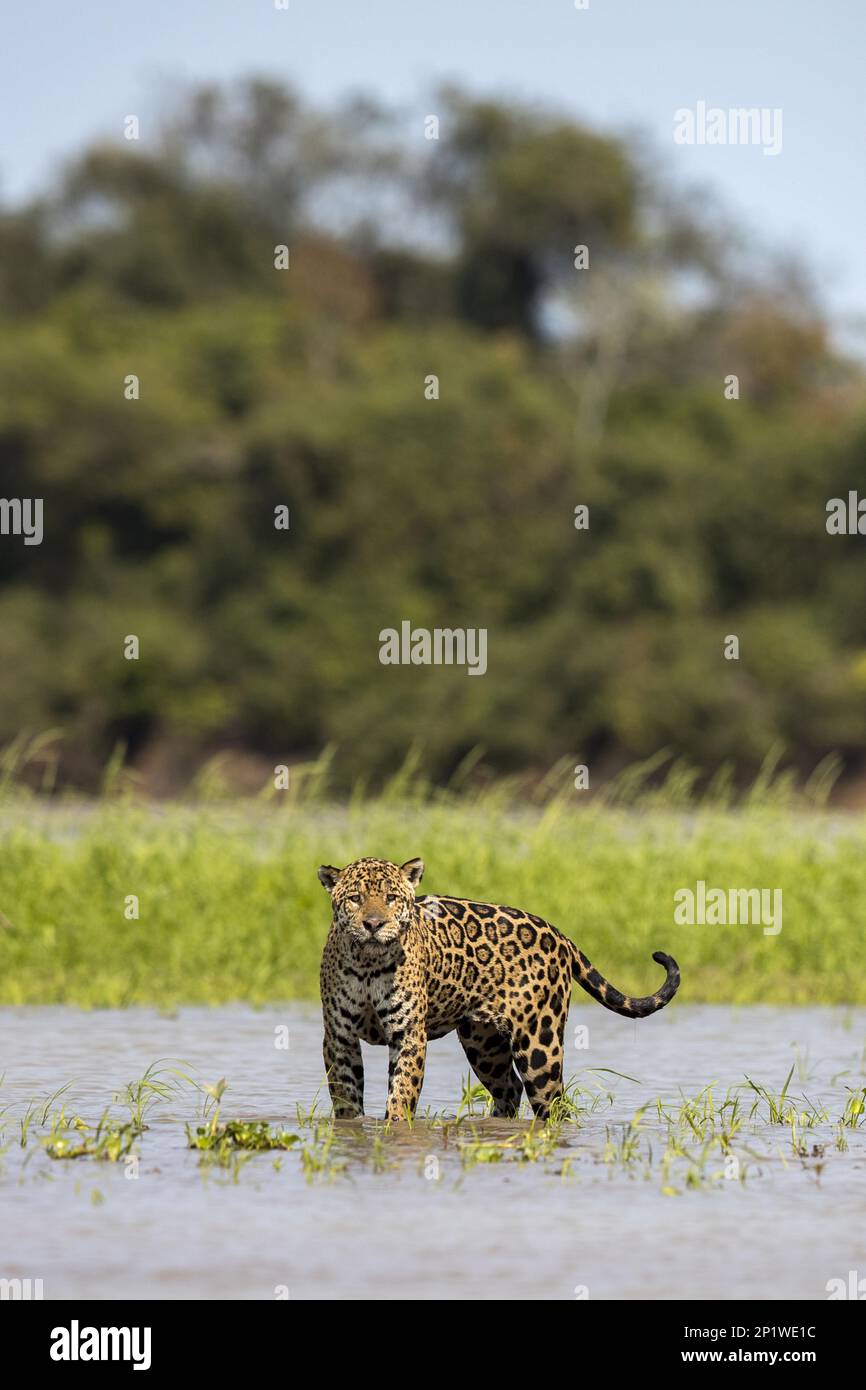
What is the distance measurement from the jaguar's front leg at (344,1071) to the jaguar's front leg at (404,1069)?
0.50ft

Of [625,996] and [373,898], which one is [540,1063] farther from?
[373,898]

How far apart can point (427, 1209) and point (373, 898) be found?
1309 mm

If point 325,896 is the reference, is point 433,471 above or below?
above

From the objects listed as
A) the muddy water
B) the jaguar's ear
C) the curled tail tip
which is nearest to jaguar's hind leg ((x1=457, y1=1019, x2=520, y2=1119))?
the muddy water

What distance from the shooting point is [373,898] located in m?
8.21

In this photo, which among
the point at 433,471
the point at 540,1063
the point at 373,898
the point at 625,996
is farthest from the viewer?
the point at 433,471

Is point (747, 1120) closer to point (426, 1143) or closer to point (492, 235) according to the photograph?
point (426, 1143)

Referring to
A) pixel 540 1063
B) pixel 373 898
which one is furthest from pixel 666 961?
pixel 373 898

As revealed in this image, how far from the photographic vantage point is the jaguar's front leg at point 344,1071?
8508 millimetres

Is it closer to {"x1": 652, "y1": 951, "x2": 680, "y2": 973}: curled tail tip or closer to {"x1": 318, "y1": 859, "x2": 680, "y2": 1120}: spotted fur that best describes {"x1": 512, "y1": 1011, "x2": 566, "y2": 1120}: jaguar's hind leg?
{"x1": 318, "y1": 859, "x2": 680, "y2": 1120}: spotted fur

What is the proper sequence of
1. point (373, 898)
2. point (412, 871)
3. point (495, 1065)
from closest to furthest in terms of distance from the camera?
point (373, 898), point (412, 871), point (495, 1065)

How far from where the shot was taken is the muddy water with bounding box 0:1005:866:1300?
252 inches

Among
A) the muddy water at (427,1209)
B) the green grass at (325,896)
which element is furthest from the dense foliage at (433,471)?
the muddy water at (427,1209)

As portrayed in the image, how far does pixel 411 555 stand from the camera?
51.1 m
